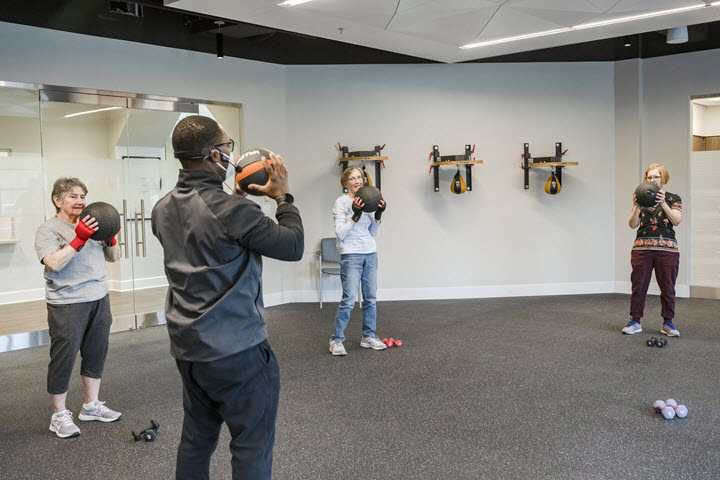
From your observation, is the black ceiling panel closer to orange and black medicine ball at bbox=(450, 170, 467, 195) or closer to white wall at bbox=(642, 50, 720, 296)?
white wall at bbox=(642, 50, 720, 296)

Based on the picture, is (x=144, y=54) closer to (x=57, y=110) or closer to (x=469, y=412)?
(x=57, y=110)

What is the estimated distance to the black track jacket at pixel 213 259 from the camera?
161cm

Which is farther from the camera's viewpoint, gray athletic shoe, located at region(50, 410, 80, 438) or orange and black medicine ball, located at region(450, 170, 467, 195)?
orange and black medicine ball, located at region(450, 170, 467, 195)

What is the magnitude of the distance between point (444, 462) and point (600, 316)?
3.89 m

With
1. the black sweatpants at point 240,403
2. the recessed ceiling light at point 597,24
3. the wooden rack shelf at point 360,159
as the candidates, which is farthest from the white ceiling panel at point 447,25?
the black sweatpants at point 240,403

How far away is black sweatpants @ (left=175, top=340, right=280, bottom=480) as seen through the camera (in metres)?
1.64

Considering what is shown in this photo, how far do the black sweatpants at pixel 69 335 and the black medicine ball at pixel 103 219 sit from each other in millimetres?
407

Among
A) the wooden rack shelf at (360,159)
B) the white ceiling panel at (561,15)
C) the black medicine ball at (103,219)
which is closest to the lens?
the black medicine ball at (103,219)

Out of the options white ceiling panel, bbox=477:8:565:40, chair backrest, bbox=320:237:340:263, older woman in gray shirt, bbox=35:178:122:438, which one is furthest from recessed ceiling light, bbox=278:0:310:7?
chair backrest, bbox=320:237:340:263

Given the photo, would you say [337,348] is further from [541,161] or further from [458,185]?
[541,161]

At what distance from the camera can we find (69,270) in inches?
118

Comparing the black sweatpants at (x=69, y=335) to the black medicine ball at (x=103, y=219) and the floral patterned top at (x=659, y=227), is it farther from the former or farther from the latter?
the floral patterned top at (x=659, y=227)

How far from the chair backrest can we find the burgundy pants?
10.7 ft

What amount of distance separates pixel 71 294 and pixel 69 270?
13 cm
